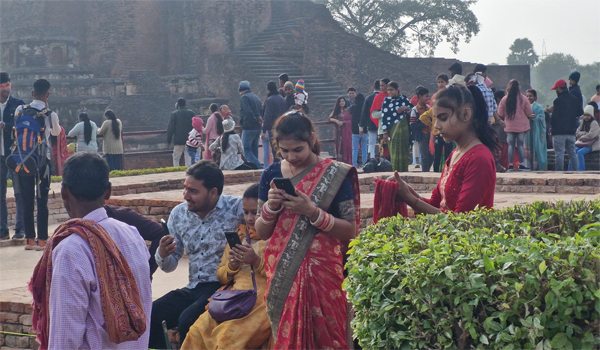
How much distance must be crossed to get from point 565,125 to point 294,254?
6.90 metres

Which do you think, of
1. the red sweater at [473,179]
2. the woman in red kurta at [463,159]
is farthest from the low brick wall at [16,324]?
the red sweater at [473,179]

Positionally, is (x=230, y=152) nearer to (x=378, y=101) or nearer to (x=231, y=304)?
(x=378, y=101)

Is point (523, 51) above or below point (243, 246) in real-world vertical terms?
above

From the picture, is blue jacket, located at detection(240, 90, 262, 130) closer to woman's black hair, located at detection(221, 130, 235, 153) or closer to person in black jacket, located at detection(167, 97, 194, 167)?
woman's black hair, located at detection(221, 130, 235, 153)

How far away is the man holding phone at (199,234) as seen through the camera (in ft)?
12.5

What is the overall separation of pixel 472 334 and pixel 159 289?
2.97 metres

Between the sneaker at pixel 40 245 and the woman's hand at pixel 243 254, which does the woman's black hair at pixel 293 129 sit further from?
the sneaker at pixel 40 245

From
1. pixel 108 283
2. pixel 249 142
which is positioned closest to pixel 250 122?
pixel 249 142

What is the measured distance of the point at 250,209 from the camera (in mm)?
3836

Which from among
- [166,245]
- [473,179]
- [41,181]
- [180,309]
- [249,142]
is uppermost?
[249,142]

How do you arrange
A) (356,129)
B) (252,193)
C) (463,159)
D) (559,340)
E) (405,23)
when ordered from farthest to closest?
(405,23), (356,129), (252,193), (463,159), (559,340)

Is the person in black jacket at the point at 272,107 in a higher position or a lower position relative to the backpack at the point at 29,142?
higher

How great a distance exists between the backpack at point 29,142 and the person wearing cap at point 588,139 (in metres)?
6.29

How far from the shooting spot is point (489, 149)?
3316 mm
